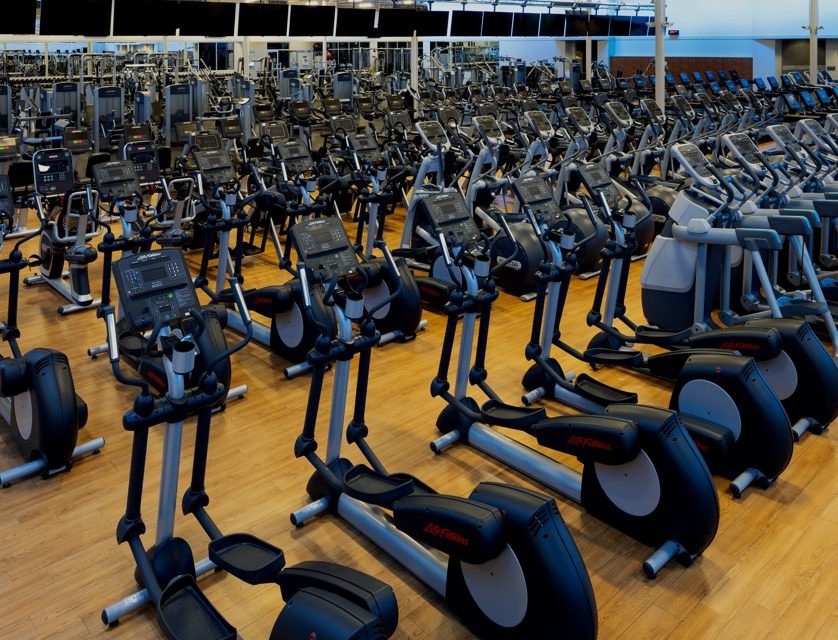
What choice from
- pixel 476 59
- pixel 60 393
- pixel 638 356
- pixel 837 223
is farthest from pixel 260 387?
pixel 476 59

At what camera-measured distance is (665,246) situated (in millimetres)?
4891

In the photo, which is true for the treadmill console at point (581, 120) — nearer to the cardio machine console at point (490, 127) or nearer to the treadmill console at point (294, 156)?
the cardio machine console at point (490, 127)

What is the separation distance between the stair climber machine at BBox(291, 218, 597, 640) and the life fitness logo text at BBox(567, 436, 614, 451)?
1.60 feet

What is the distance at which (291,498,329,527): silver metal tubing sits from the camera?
10.4 ft

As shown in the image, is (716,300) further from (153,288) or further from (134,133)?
(134,133)

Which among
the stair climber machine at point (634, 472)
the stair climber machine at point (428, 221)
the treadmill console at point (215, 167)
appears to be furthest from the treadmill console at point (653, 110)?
the stair climber machine at point (634, 472)

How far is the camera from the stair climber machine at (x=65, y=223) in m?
5.55

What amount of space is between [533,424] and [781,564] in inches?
42.2

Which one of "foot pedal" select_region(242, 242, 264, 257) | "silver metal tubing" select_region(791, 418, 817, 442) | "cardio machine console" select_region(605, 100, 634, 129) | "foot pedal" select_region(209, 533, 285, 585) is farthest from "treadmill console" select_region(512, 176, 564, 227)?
"cardio machine console" select_region(605, 100, 634, 129)

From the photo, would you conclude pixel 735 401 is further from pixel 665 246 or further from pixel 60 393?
pixel 60 393

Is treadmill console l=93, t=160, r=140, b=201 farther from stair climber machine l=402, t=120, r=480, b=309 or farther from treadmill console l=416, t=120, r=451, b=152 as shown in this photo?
treadmill console l=416, t=120, r=451, b=152

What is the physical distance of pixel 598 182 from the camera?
5.33 meters

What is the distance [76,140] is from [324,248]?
6.87 meters

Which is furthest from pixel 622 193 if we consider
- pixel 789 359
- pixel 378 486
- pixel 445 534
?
pixel 445 534
